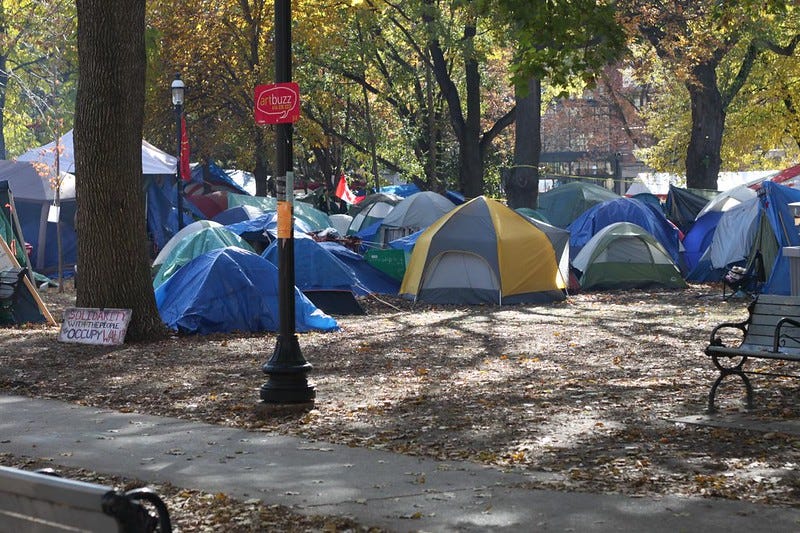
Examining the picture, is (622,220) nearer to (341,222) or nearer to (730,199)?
(730,199)

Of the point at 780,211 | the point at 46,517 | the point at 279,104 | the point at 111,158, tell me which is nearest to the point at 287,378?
the point at 279,104

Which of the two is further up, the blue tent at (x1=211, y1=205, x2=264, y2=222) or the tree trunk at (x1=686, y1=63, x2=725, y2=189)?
the tree trunk at (x1=686, y1=63, x2=725, y2=189)

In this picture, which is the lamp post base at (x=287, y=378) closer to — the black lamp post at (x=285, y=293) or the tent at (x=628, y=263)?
the black lamp post at (x=285, y=293)

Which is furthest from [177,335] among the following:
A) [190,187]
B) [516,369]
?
[190,187]

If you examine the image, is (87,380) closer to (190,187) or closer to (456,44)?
(456,44)

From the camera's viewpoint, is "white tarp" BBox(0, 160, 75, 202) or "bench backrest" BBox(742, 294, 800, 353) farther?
"white tarp" BBox(0, 160, 75, 202)

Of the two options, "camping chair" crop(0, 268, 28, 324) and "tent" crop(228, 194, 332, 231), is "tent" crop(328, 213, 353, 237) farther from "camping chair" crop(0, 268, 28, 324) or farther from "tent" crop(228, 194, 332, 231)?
"camping chair" crop(0, 268, 28, 324)

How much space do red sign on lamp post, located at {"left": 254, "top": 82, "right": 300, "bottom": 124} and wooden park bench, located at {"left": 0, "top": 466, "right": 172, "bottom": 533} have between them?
744 cm

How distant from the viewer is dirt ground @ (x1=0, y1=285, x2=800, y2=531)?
9.05 metres

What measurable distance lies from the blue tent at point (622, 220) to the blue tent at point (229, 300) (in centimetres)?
1505

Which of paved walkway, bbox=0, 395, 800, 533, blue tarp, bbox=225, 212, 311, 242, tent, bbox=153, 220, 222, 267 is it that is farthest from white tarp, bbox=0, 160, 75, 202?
paved walkway, bbox=0, 395, 800, 533

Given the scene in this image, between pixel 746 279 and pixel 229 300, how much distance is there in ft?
39.6

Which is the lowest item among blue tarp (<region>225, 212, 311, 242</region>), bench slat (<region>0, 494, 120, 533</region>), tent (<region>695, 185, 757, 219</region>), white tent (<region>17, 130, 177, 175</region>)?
bench slat (<region>0, 494, 120, 533</region>)

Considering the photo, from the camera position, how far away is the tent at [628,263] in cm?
3028
